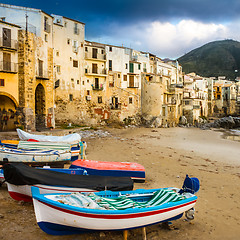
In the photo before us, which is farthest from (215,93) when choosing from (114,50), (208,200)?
(208,200)

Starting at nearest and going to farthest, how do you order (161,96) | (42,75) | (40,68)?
(40,68)
(42,75)
(161,96)

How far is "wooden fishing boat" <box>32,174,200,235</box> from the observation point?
5.91 metres

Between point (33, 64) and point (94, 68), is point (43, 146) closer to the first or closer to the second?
point (33, 64)

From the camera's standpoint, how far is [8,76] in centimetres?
2373

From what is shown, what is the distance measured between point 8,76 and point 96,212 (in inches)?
882

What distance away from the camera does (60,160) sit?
42.8 ft

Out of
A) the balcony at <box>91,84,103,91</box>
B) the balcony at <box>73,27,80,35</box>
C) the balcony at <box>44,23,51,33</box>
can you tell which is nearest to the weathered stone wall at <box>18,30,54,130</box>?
the balcony at <box>44,23,51,33</box>

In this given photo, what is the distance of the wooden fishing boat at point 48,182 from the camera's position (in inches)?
307

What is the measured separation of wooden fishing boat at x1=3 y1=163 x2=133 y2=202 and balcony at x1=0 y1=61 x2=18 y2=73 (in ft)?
60.0

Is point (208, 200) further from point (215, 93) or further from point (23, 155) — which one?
point (215, 93)

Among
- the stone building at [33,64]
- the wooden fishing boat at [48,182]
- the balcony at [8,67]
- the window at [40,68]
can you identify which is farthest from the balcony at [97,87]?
the wooden fishing boat at [48,182]

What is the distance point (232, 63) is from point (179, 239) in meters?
168

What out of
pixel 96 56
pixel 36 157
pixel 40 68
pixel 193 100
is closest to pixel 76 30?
pixel 96 56

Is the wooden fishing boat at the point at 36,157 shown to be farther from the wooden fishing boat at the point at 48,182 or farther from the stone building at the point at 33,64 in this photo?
the stone building at the point at 33,64
